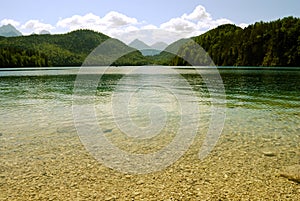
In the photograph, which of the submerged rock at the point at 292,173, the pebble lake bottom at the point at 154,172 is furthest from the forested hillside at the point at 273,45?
the submerged rock at the point at 292,173

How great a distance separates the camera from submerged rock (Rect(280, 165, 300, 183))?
870 centimetres

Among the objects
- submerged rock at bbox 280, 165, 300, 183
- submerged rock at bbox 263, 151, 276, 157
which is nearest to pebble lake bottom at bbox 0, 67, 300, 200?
submerged rock at bbox 263, 151, 276, 157

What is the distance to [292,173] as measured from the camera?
898cm

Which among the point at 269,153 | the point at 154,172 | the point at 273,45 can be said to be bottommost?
the point at 154,172

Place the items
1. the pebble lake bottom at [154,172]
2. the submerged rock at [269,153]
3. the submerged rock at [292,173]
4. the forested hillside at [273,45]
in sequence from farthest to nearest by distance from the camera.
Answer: the forested hillside at [273,45]
the submerged rock at [269,153]
the submerged rock at [292,173]
the pebble lake bottom at [154,172]

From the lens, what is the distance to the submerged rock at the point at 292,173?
28.6 ft

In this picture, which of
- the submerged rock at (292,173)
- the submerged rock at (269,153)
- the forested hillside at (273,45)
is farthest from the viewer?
the forested hillside at (273,45)

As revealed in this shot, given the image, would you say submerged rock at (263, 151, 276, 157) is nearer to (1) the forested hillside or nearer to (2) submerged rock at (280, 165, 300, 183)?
(2) submerged rock at (280, 165, 300, 183)

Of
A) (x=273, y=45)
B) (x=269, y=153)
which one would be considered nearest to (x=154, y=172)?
(x=269, y=153)

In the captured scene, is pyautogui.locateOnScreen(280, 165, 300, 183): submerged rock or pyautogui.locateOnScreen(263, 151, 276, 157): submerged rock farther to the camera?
pyautogui.locateOnScreen(263, 151, 276, 157): submerged rock

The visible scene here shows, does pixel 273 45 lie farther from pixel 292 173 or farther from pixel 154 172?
pixel 154 172

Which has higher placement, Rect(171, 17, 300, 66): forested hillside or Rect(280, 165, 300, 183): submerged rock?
Rect(171, 17, 300, 66): forested hillside

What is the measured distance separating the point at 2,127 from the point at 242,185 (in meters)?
14.4

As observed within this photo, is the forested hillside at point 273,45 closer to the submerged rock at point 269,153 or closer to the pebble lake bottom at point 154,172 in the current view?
the pebble lake bottom at point 154,172
